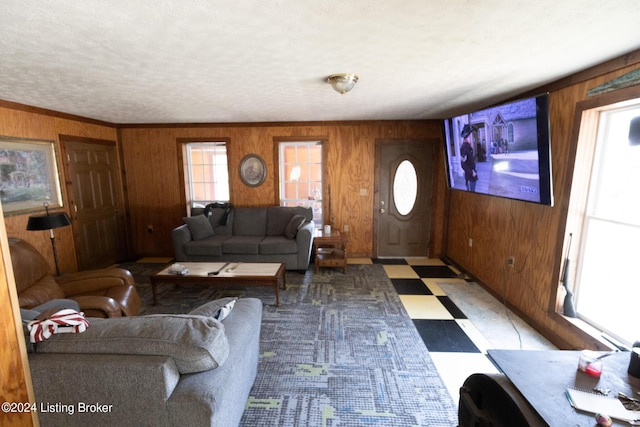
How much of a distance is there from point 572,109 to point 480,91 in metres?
0.77

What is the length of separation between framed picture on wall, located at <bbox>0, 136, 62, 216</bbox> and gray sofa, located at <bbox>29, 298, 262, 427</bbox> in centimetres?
288

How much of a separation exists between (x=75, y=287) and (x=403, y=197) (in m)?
4.28

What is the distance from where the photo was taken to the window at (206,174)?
4941 mm

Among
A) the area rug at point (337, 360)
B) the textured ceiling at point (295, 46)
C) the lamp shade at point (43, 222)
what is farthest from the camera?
the lamp shade at point (43, 222)

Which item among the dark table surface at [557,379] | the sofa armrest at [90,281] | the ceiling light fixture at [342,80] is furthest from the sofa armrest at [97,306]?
the dark table surface at [557,379]

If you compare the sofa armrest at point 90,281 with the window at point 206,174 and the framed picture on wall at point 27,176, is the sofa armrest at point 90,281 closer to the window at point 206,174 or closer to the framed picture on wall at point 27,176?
the framed picture on wall at point 27,176

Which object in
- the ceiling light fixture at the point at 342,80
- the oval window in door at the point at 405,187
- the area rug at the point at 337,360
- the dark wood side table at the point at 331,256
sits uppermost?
the ceiling light fixture at the point at 342,80

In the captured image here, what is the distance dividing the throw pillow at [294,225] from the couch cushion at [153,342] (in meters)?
2.89

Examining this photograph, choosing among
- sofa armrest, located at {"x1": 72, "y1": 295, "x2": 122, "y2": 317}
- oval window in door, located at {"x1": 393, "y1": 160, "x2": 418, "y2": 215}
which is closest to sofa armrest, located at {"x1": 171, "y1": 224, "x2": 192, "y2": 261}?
sofa armrest, located at {"x1": 72, "y1": 295, "x2": 122, "y2": 317}

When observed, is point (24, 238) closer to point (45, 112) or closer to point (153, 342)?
point (45, 112)

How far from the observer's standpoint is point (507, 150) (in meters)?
2.57

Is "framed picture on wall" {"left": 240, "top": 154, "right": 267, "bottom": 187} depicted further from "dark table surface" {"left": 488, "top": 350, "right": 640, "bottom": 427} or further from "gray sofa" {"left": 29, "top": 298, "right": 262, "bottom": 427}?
"dark table surface" {"left": 488, "top": 350, "right": 640, "bottom": 427}

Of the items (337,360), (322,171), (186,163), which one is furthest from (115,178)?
(337,360)

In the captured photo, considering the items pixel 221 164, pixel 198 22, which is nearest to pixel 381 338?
pixel 198 22
